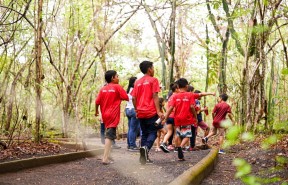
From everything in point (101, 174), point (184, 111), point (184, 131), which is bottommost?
point (101, 174)

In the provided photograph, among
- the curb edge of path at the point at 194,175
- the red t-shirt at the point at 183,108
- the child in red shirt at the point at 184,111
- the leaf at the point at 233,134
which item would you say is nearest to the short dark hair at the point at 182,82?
the child in red shirt at the point at 184,111

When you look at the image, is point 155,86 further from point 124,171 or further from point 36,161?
point 36,161

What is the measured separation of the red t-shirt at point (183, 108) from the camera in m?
8.46

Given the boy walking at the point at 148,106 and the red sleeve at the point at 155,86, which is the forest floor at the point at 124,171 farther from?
the red sleeve at the point at 155,86

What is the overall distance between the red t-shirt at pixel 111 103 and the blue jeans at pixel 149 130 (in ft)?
1.67

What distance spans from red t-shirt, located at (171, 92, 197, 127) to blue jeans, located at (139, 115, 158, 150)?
153 centimetres

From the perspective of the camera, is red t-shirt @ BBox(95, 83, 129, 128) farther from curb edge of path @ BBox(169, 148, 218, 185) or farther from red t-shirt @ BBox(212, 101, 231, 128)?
red t-shirt @ BBox(212, 101, 231, 128)

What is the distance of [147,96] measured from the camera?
7008 mm

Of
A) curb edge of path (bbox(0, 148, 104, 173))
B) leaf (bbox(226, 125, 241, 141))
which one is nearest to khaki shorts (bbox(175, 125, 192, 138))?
curb edge of path (bbox(0, 148, 104, 173))

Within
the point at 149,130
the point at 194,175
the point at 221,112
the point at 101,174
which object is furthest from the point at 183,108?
the point at 194,175

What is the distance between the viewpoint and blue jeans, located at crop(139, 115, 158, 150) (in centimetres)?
698

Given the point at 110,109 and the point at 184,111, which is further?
the point at 184,111

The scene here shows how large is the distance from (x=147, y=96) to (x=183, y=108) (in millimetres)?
1702

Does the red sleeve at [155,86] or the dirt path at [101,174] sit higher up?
the red sleeve at [155,86]
